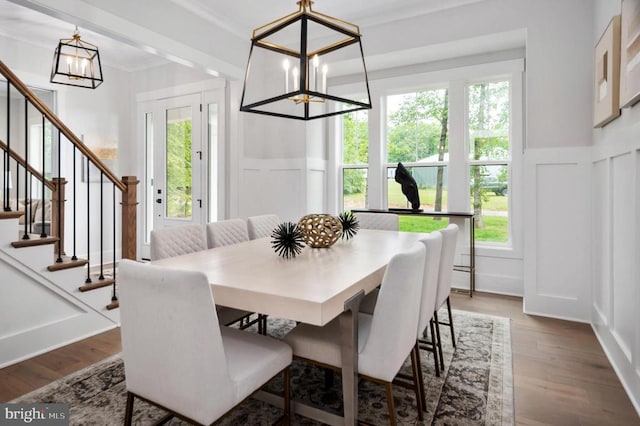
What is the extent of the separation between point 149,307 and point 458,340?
2250 mm

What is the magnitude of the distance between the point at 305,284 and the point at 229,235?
1419 mm

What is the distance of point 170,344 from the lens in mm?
1207

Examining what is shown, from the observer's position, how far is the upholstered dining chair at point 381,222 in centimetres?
339

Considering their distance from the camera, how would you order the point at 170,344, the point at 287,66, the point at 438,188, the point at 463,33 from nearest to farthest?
1. the point at 170,344
2. the point at 287,66
3. the point at 463,33
4. the point at 438,188

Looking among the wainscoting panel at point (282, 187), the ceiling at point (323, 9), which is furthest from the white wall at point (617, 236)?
the wainscoting panel at point (282, 187)

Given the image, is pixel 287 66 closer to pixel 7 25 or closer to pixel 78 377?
pixel 78 377

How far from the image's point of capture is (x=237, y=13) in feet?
12.6

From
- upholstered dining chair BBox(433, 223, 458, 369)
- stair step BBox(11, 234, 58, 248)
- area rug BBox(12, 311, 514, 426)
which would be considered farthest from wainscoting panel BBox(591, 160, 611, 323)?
stair step BBox(11, 234, 58, 248)

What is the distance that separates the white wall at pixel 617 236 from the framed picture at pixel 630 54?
94mm

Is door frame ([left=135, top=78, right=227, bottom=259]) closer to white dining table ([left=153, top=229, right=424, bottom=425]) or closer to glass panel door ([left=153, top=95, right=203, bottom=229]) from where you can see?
glass panel door ([left=153, top=95, right=203, bottom=229])

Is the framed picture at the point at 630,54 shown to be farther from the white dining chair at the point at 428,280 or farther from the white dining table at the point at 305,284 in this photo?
the white dining table at the point at 305,284

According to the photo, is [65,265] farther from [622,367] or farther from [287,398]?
[622,367]

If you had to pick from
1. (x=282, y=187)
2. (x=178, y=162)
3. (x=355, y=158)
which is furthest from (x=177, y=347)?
(x=178, y=162)

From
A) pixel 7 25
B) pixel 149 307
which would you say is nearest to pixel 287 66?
pixel 149 307
